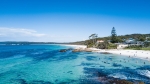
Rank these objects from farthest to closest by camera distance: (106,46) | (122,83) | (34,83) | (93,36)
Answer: (93,36) < (106,46) < (34,83) < (122,83)

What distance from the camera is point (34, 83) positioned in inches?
934

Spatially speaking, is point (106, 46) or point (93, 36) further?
point (93, 36)

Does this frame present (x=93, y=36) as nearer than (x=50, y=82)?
No

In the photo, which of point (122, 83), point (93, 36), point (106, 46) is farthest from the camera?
point (93, 36)

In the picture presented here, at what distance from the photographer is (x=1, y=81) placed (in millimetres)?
25031

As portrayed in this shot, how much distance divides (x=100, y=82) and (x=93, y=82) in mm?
1084

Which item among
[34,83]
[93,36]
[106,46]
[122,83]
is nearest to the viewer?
[122,83]

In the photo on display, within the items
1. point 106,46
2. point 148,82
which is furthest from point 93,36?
point 148,82

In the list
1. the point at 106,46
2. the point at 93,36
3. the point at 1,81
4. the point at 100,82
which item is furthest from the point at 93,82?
the point at 93,36

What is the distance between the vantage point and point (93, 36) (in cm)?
12381

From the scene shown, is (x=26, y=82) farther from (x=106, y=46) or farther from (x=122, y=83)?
(x=106, y=46)

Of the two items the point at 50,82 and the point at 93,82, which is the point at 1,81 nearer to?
the point at 50,82

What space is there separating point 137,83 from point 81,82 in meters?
8.45

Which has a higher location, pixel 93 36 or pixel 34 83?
pixel 93 36
